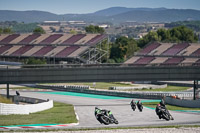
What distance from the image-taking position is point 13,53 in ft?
449

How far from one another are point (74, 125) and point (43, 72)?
1130 inches

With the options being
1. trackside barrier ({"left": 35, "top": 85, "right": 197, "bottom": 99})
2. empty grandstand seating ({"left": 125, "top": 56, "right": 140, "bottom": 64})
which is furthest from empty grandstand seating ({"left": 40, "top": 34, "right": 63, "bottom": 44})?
trackside barrier ({"left": 35, "top": 85, "right": 197, "bottom": 99})

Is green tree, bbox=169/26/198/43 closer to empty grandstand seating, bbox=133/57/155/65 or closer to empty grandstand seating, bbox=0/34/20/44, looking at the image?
empty grandstand seating, bbox=0/34/20/44

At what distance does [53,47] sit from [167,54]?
1228 inches

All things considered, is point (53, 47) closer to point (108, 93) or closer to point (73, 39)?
point (73, 39)

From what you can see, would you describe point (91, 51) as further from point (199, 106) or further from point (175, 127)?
point (175, 127)

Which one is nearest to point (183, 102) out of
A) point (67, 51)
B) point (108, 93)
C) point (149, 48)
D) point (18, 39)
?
point (108, 93)

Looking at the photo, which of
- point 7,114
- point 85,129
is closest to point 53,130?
point 85,129

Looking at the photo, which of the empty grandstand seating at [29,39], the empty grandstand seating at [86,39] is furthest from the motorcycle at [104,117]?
the empty grandstand seating at [29,39]

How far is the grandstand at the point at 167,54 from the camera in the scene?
118m

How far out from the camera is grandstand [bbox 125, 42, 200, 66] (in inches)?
4631

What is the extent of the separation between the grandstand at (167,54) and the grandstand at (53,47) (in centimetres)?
1037

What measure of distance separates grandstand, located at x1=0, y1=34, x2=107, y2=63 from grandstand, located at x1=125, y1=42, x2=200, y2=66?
→ 408 inches

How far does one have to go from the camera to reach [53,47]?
138 meters
